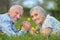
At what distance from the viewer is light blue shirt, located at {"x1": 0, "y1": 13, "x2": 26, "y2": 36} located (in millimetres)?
4188

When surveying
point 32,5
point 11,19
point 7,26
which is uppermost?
point 32,5

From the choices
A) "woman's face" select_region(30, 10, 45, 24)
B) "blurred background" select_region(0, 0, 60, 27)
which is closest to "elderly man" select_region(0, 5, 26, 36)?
"woman's face" select_region(30, 10, 45, 24)

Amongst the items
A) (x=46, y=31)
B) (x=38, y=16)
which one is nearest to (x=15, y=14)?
(x=38, y=16)

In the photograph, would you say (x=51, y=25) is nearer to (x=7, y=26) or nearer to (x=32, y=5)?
(x=7, y=26)

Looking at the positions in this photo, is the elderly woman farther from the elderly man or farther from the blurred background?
the blurred background

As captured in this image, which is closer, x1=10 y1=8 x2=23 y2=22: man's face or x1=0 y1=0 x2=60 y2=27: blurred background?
x1=10 y1=8 x2=23 y2=22: man's face

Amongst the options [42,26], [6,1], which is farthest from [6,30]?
[6,1]

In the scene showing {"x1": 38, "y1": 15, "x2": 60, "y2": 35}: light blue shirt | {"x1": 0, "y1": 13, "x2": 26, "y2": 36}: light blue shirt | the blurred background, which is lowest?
{"x1": 0, "y1": 13, "x2": 26, "y2": 36}: light blue shirt

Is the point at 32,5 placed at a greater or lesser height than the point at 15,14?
greater

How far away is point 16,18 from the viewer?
14.2ft

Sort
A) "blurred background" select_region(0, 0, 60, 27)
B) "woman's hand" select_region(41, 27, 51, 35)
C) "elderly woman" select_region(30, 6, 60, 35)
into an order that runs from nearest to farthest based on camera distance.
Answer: "woman's hand" select_region(41, 27, 51, 35) < "elderly woman" select_region(30, 6, 60, 35) < "blurred background" select_region(0, 0, 60, 27)

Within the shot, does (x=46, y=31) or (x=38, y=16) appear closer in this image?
(x=46, y=31)

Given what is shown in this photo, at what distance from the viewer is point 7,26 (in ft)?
14.0

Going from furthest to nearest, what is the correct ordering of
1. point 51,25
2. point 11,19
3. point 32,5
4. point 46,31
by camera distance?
point 32,5 < point 11,19 < point 51,25 < point 46,31
